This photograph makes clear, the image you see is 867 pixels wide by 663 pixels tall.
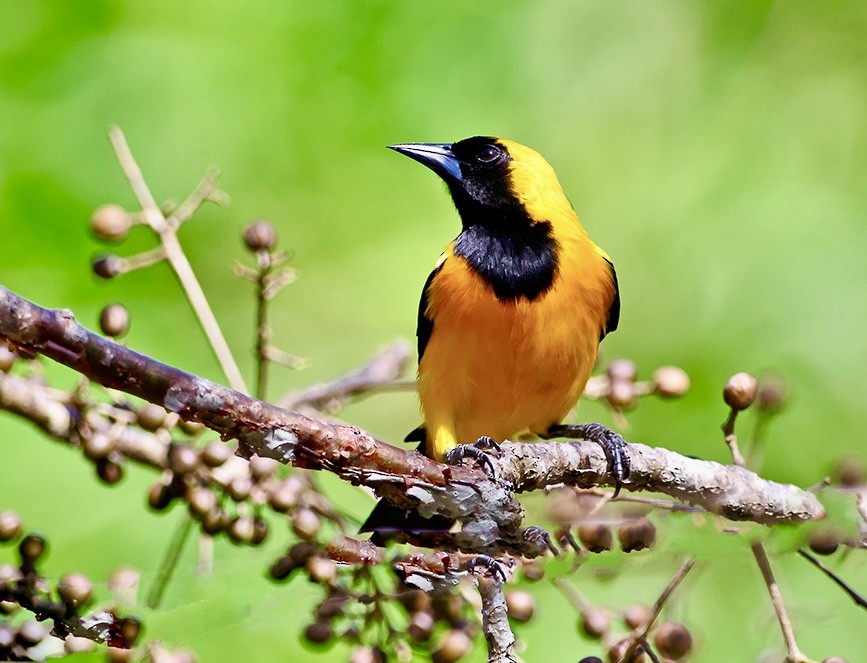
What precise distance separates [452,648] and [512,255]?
4.86ft

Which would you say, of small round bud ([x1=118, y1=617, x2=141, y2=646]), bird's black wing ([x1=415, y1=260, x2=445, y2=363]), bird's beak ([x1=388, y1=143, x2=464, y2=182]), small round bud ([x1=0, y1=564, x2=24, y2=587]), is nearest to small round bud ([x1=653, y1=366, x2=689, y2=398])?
bird's black wing ([x1=415, y1=260, x2=445, y2=363])

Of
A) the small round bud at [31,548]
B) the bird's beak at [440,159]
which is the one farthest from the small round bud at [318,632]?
the bird's beak at [440,159]

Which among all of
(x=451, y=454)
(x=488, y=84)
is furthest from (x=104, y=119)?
(x=451, y=454)

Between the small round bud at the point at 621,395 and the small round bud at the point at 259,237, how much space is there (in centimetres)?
101

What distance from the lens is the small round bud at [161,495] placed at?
288 cm

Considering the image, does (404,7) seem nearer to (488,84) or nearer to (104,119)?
(488,84)

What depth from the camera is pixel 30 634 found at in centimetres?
229

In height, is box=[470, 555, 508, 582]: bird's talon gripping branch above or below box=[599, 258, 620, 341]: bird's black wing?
below

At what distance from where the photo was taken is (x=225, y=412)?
193 centimetres

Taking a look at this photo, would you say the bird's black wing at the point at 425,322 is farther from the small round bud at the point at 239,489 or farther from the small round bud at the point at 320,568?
the small round bud at the point at 320,568

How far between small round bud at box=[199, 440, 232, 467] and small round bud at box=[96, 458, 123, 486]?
10.3 inches

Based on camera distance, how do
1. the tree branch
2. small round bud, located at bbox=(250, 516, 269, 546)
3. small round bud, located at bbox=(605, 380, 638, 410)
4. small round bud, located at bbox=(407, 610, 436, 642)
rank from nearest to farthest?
1. the tree branch
2. small round bud, located at bbox=(407, 610, 436, 642)
3. small round bud, located at bbox=(250, 516, 269, 546)
4. small round bud, located at bbox=(605, 380, 638, 410)

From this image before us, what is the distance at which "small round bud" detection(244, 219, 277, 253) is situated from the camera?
124 inches

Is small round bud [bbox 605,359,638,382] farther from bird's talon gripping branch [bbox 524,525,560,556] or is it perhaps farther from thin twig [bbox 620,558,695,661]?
bird's talon gripping branch [bbox 524,525,560,556]
